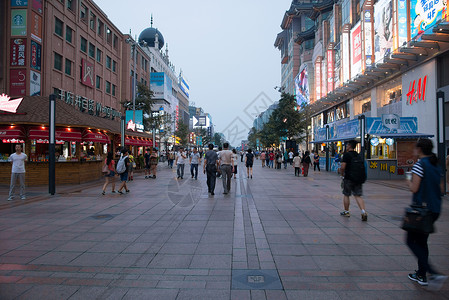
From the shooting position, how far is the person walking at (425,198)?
373 cm

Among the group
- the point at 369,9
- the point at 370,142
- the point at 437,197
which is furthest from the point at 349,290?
the point at 369,9

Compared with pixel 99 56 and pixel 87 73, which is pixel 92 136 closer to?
pixel 87 73

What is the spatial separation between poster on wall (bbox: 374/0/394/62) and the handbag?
22.9 meters

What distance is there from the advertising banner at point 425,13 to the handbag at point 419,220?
704 inches

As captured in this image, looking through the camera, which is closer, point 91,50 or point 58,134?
point 58,134

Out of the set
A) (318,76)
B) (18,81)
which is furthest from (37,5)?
(318,76)

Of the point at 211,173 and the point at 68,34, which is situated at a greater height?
the point at 68,34

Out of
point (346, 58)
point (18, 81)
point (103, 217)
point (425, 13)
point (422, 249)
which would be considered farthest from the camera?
point (346, 58)

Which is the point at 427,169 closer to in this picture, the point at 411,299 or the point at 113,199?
the point at 411,299

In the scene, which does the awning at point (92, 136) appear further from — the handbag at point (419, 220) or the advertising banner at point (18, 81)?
the handbag at point (419, 220)

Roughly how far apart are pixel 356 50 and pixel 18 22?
2771 cm

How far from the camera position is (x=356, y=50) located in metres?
29.7

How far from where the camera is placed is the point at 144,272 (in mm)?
4230

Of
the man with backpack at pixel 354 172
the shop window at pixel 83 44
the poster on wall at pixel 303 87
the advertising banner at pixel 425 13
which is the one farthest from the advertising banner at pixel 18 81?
the poster on wall at pixel 303 87
